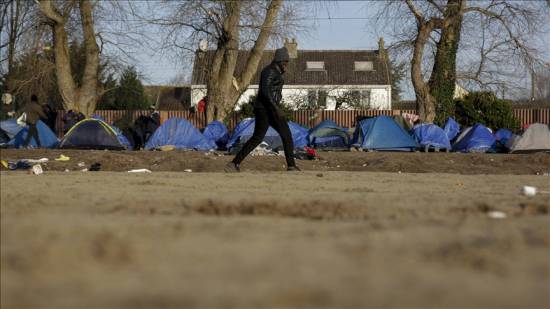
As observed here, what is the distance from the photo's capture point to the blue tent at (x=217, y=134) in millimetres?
26844

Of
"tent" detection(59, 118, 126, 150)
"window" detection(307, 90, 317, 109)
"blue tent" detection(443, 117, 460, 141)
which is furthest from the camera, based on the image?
"window" detection(307, 90, 317, 109)

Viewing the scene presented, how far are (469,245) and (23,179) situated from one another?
27.0ft

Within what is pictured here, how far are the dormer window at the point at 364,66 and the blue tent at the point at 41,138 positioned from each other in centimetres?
3756

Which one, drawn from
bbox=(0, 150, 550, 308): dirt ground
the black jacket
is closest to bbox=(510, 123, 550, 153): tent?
the black jacket

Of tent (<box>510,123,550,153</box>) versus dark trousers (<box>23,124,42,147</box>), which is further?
dark trousers (<box>23,124,42,147</box>)

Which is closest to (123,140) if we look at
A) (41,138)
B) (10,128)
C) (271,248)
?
(41,138)

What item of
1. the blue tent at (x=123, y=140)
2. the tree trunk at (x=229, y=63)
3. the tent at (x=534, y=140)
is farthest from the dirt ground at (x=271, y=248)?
the tree trunk at (x=229, y=63)

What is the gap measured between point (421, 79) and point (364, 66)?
3050 cm

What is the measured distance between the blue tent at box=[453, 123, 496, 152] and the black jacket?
12.4m

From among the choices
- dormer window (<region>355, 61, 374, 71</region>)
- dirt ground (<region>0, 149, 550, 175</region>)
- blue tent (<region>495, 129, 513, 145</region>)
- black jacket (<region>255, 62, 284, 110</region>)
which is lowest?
dirt ground (<region>0, 149, 550, 175</region>)

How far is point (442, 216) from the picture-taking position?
24.2 ft

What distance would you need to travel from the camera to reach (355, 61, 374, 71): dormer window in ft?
200

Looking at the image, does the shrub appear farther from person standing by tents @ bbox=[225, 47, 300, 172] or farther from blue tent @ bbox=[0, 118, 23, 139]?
person standing by tents @ bbox=[225, 47, 300, 172]

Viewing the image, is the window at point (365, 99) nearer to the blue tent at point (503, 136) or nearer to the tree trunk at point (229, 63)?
the tree trunk at point (229, 63)
